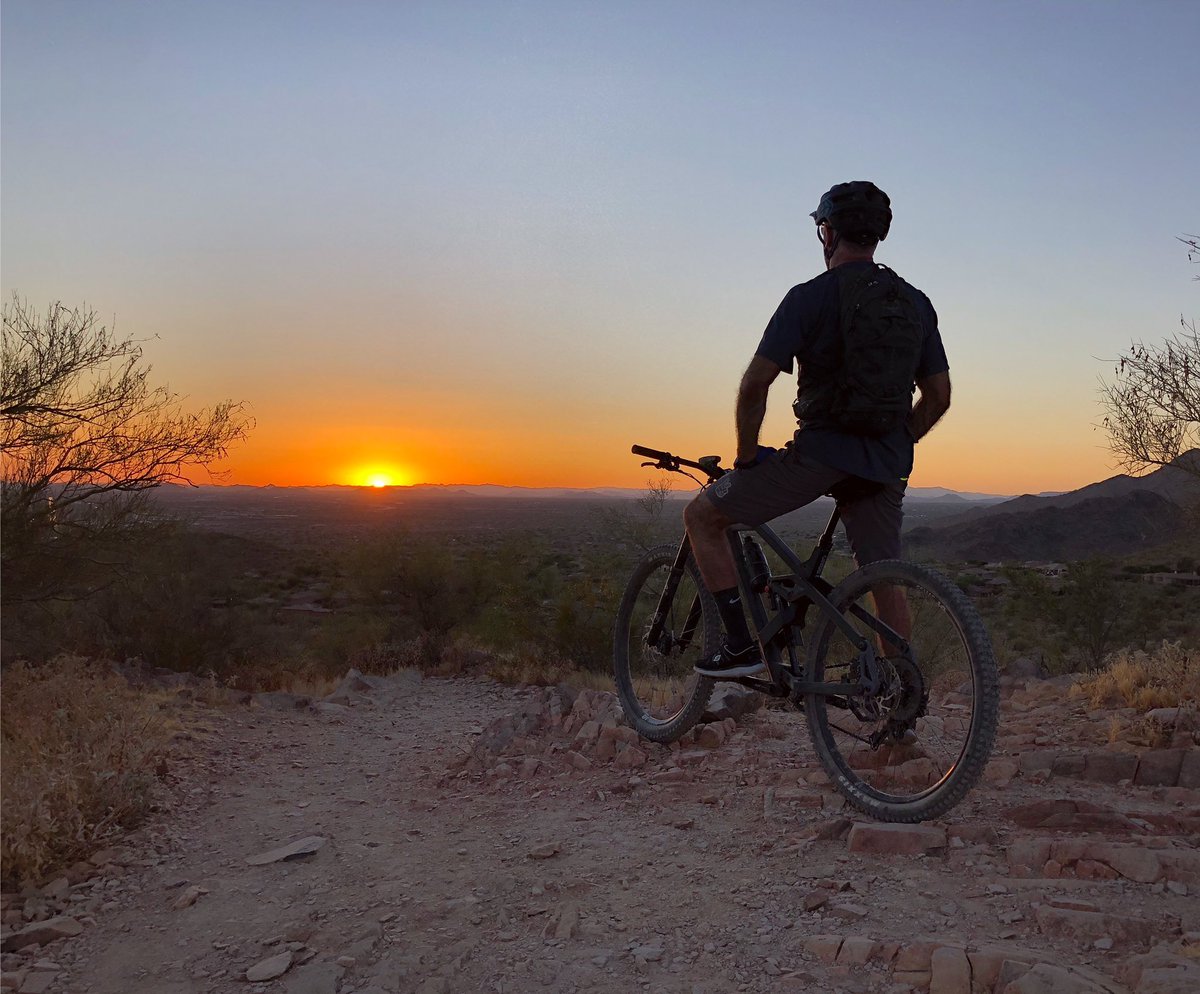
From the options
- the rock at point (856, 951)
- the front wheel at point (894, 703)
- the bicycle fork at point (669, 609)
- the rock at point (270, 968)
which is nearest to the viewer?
the rock at point (856, 951)

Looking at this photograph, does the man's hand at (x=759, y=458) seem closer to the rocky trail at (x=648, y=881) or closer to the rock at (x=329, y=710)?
the rocky trail at (x=648, y=881)

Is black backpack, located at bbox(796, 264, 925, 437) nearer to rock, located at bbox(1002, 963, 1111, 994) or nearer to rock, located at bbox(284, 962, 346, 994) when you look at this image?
rock, located at bbox(1002, 963, 1111, 994)

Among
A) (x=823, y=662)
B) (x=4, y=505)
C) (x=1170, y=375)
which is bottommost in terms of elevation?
(x=823, y=662)

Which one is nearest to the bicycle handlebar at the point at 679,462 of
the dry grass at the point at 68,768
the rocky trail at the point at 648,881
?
the rocky trail at the point at 648,881

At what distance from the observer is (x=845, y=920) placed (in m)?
3.14

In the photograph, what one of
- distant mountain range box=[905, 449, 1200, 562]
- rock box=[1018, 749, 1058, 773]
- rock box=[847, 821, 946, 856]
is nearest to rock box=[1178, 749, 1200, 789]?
rock box=[1018, 749, 1058, 773]

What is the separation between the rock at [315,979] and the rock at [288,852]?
117cm

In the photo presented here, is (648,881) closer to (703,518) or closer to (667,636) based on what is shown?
(703,518)

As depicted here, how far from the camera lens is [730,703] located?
5.91 metres

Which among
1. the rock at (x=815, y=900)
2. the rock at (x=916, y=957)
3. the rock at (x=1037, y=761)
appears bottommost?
the rock at (x=815, y=900)

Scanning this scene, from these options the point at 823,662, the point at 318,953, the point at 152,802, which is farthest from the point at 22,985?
the point at 823,662

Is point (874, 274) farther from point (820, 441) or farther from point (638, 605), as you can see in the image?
point (638, 605)

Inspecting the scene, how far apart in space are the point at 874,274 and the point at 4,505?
9.25m

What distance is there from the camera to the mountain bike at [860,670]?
366 centimetres
